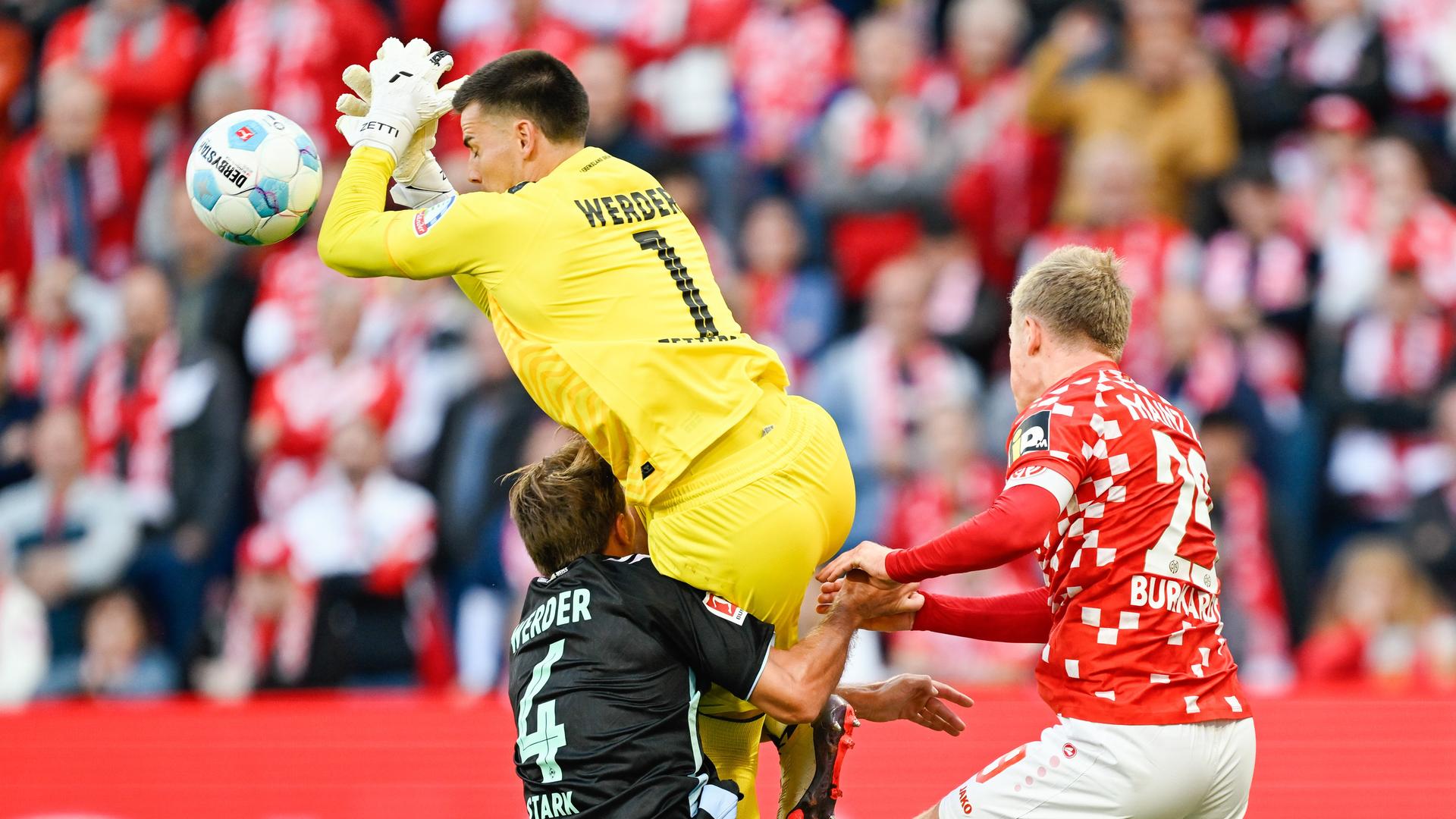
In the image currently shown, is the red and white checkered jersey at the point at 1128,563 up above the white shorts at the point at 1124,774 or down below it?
above

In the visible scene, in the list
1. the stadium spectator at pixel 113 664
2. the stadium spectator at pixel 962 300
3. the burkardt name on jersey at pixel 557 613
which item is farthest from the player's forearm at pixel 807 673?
the stadium spectator at pixel 113 664

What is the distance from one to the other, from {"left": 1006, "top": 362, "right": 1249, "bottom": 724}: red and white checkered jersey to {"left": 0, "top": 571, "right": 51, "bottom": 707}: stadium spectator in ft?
23.8

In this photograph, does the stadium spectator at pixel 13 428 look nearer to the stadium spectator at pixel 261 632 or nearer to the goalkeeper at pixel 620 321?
A: the stadium spectator at pixel 261 632

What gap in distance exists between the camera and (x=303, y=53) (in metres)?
11.8

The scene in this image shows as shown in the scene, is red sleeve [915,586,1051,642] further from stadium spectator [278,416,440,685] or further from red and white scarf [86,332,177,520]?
red and white scarf [86,332,177,520]

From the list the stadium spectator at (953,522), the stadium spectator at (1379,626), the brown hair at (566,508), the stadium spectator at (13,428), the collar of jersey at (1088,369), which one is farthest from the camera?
the stadium spectator at (13,428)

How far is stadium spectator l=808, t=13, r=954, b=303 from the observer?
1051 cm

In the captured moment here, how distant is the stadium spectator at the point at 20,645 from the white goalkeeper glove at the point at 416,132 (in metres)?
5.50

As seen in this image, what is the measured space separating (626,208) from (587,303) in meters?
0.34

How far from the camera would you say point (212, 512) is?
33.9ft

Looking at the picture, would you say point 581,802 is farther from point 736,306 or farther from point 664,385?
point 736,306

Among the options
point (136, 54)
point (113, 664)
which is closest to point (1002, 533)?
point (113, 664)

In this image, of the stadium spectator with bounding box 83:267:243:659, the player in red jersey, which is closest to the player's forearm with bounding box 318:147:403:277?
the player in red jersey

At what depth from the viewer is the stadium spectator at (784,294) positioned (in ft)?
33.6
